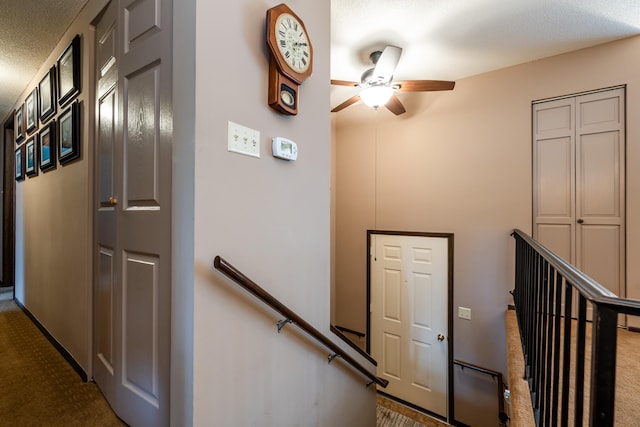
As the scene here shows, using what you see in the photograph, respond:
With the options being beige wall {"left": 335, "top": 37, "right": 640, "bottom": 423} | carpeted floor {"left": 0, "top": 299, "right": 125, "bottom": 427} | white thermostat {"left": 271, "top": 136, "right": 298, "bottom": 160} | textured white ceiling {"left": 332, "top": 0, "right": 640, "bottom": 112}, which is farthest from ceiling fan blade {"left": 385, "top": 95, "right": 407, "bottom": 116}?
carpeted floor {"left": 0, "top": 299, "right": 125, "bottom": 427}

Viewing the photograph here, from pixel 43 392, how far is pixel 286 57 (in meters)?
2.15

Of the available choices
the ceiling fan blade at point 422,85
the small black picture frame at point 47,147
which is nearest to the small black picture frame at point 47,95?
the small black picture frame at point 47,147

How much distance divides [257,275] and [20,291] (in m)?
3.27

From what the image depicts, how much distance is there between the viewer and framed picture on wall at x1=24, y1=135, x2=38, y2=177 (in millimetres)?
2562

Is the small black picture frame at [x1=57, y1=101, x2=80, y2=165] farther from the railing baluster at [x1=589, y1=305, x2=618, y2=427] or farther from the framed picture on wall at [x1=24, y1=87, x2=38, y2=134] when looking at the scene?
the railing baluster at [x1=589, y1=305, x2=618, y2=427]

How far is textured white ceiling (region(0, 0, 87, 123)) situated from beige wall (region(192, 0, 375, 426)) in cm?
148

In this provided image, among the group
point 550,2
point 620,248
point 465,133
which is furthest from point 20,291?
point 620,248

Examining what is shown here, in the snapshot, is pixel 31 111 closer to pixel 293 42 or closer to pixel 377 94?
pixel 293 42

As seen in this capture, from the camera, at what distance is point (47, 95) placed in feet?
7.74

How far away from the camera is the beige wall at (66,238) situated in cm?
177

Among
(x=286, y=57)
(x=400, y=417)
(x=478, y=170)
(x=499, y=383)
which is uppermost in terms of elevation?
(x=286, y=57)

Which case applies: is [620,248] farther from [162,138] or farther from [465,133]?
[162,138]

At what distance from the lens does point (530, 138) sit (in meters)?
2.84

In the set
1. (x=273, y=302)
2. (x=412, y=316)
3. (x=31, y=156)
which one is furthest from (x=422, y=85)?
(x=31, y=156)
